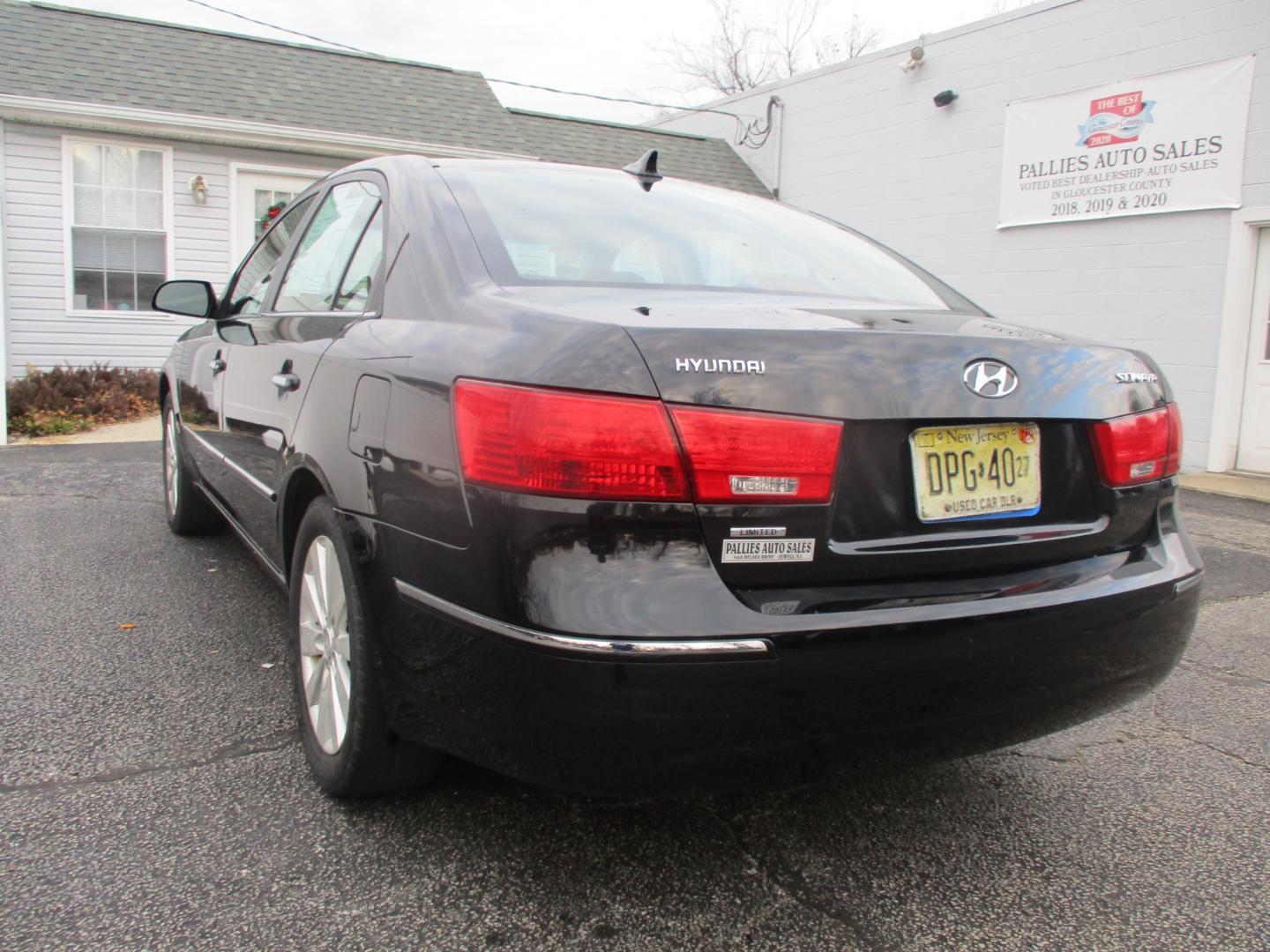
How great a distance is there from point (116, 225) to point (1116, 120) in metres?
10.5

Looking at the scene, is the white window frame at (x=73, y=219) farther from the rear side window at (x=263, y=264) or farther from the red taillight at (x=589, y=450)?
the red taillight at (x=589, y=450)

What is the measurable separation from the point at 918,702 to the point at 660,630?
0.54m

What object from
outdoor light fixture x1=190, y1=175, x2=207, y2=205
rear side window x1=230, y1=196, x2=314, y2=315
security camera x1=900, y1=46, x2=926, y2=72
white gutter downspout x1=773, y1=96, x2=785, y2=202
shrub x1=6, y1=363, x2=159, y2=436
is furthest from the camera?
white gutter downspout x1=773, y1=96, x2=785, y2=202

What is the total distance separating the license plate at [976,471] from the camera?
184 cm

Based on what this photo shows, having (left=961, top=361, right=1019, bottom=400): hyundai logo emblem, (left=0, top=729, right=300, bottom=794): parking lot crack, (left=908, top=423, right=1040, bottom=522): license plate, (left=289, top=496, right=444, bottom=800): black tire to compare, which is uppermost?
(left=961, top=361, right=1019, bottom=400): hyundai logo emblem

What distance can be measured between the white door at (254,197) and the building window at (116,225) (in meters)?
0.74

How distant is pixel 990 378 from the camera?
1899mm

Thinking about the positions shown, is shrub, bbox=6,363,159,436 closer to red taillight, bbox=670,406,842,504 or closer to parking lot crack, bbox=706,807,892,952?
parking lot crack, bbox=706,807,892,952

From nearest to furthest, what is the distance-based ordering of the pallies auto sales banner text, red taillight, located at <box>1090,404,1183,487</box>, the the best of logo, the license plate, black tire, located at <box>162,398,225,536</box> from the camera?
A: the license plate < red taillight, located at <box>1090,404,1183,487</box> < black tire, located at <box>162,398,225,536</box> < the pallies auto sales banner text < the the best of logo

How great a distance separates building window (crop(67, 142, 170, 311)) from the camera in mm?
10594

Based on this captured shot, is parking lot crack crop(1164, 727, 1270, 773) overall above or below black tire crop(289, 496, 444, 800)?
below

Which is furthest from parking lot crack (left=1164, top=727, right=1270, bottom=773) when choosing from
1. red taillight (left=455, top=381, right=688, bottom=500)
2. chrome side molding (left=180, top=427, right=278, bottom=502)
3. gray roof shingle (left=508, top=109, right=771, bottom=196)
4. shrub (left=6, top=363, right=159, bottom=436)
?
gray roof shingle (left=508, top=109, right=771, bottom=196)

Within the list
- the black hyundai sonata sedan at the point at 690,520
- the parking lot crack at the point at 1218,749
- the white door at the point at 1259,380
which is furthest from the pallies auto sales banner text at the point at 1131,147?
the black hyundai sonata sedan at the point at 690,520

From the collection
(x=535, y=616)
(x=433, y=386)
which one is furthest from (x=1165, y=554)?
(x=433, y=386)
